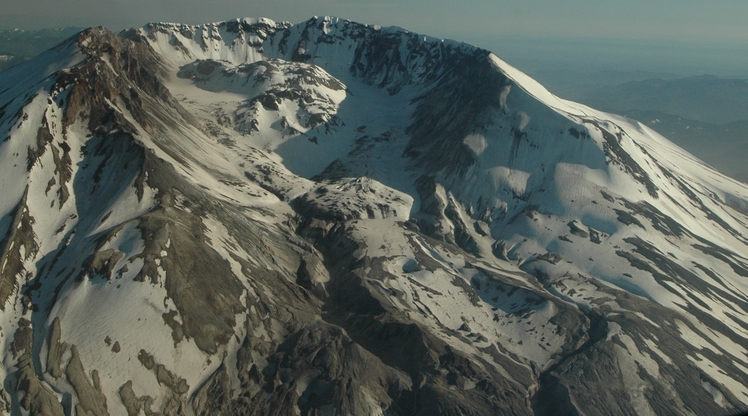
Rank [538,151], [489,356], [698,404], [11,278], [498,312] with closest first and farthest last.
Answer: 1. [11,278]
2. [698,404]
3. [489,356]
4. [498,312]
5. [538,151]

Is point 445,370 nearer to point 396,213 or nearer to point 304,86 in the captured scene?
point 396,213

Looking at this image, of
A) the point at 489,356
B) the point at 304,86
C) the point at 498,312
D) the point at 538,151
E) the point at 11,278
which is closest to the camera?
the point at 11,278

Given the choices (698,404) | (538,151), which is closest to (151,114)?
(538,151)

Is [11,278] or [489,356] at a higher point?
[11,278]

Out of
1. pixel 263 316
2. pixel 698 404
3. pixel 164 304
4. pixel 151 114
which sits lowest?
pixel 698 404

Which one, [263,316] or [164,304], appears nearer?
[164,304]

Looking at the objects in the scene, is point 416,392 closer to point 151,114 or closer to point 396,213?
point 396,213
